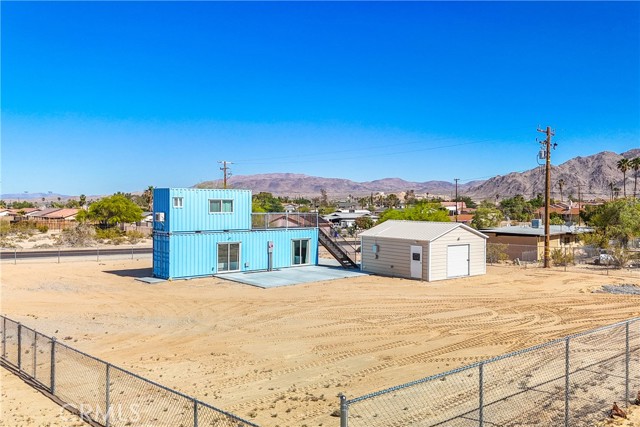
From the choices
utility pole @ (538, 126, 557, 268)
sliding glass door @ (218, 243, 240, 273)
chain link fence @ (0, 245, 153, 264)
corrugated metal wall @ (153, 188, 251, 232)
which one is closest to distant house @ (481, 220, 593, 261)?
utility pole @ (538, 126, 557, 268)

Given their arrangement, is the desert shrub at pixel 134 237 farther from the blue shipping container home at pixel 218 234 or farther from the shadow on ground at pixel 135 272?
the blue shipping container home at pixel 218 234

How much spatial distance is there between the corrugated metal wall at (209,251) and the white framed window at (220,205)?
1390mm

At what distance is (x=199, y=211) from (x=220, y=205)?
146 cm

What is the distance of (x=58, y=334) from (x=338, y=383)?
34.0ft

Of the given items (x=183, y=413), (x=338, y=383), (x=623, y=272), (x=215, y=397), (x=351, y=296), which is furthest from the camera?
(x=623, y=272)

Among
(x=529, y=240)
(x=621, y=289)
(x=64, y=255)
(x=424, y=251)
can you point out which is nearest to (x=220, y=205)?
(x=424, y=251)

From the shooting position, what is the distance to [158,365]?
14375 mm

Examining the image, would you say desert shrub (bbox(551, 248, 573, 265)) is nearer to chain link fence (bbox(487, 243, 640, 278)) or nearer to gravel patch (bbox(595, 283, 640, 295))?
chain link fence (bbox(487, 243, 640, 278))

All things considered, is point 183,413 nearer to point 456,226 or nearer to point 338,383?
point 338,383

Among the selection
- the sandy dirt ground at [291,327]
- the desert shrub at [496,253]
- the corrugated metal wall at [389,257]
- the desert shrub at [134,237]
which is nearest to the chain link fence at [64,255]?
the desert shrub at [134,237]

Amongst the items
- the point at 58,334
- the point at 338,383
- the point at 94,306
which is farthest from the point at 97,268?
the point at 338,383

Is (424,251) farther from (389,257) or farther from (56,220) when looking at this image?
(56,220)

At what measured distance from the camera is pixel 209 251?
31.4 m

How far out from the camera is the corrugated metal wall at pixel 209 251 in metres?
30.0
